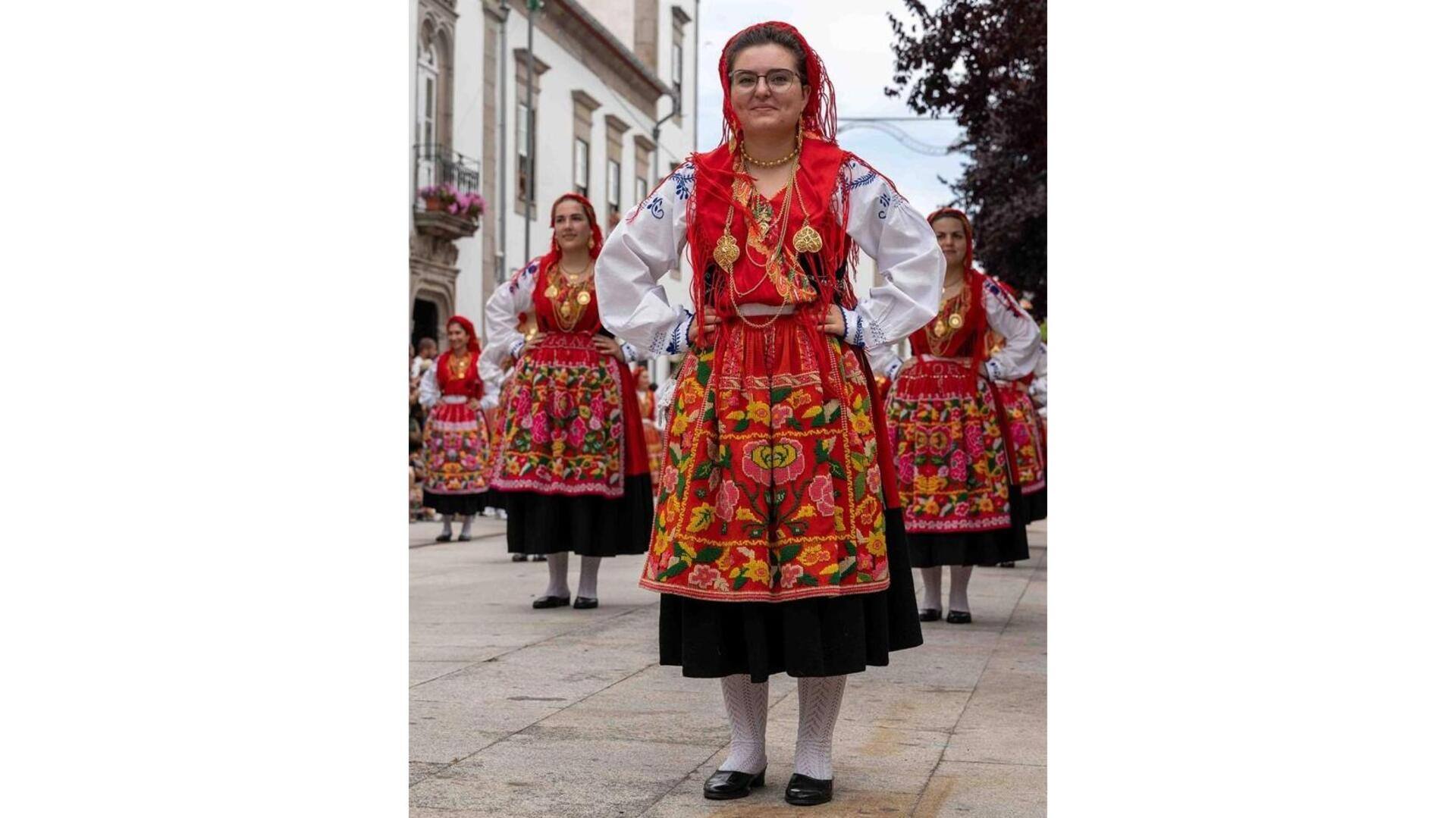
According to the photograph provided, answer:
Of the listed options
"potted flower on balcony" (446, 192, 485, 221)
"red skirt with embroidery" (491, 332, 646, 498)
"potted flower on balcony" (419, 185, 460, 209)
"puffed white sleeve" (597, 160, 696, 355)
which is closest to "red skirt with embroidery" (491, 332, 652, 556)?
"red skirt with embroidery" (491, 332, 646, 498)

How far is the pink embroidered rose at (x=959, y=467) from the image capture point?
7996 mm

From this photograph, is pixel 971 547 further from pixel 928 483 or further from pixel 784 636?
pixel 784 636

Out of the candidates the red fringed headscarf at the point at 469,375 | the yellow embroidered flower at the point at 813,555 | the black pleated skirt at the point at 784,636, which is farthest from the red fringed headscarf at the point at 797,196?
the red fringed headscarf at the point at 469,375

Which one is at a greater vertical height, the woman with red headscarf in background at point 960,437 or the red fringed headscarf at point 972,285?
the red fringed headscarf at point 972,285

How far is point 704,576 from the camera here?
4.08m

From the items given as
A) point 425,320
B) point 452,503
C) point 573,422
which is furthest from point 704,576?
point 425,320

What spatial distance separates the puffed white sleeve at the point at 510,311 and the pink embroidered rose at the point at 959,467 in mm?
2169

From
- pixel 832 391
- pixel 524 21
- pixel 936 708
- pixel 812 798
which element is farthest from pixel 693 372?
pixel 524 21

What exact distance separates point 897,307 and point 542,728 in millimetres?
1648

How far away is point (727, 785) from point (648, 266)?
1.26 meters

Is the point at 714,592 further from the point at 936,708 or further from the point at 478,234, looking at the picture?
the point at 478,234

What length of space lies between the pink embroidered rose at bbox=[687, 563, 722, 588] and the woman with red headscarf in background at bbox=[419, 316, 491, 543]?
9619mm

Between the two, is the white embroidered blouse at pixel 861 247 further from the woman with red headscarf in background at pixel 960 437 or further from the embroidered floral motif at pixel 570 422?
the embroidered floral motif at pixel 570 422

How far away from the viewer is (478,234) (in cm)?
2508
